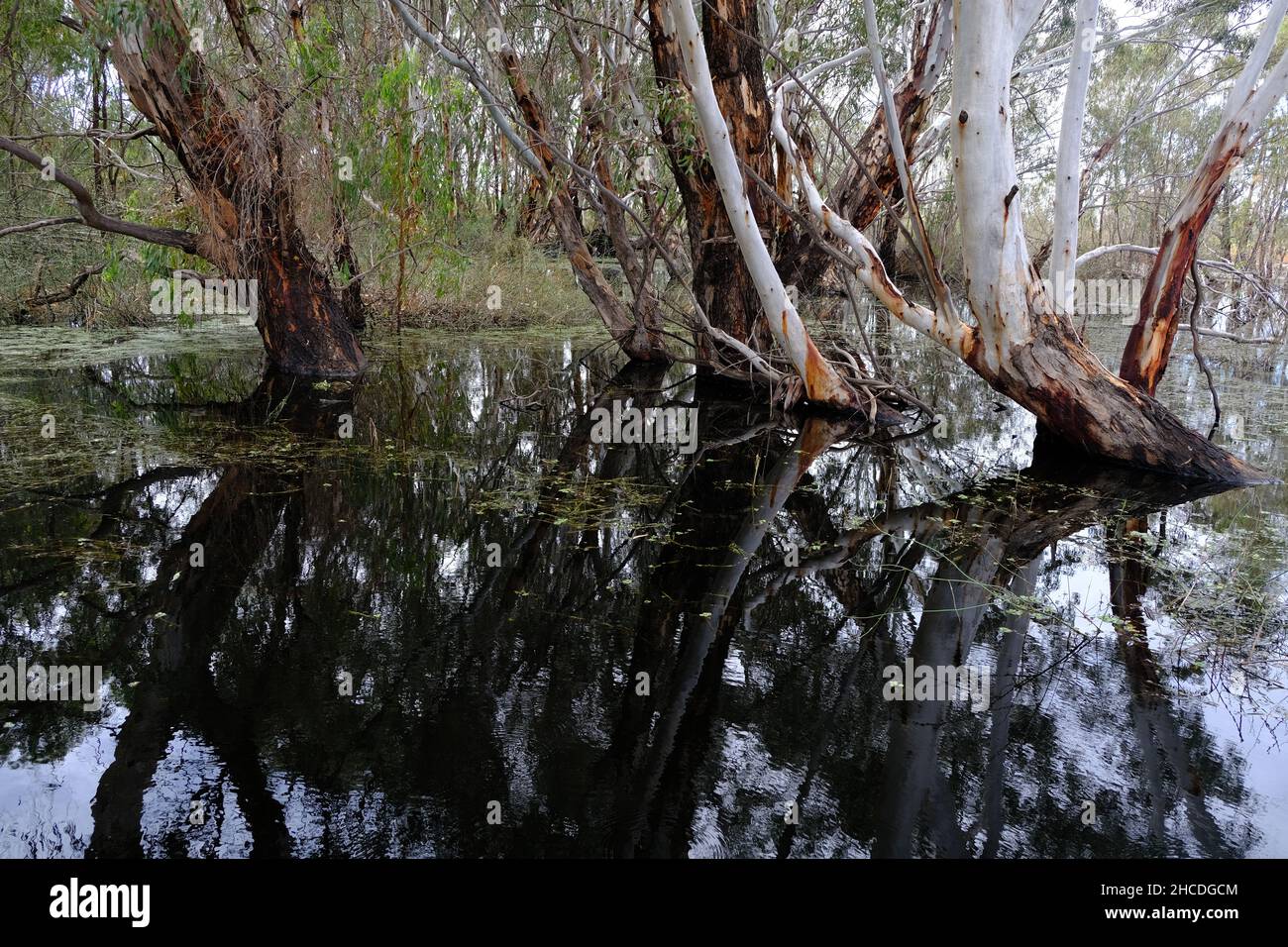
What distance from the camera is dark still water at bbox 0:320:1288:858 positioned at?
6.89ft

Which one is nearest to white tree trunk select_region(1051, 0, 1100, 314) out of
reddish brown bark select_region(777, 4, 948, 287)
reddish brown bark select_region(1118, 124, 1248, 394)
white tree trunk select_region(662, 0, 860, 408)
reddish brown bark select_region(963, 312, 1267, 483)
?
reddish brown bark select_region(963, 312, 1267, 483)

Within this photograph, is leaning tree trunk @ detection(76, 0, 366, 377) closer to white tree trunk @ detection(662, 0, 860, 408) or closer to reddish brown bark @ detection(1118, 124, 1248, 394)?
white tree trunk @ detection(662, 0, 860, 408)

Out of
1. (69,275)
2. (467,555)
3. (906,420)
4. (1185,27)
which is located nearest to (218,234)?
(69,275)

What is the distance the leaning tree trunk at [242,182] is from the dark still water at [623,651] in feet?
7.59

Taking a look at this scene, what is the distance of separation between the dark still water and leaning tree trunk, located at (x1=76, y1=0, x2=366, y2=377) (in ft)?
7.59

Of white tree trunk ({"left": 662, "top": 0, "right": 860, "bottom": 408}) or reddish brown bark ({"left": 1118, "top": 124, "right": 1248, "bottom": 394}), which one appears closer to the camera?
white tree trunk ({"left": 662, "top": 0, "right": 860, "bottom": 408})

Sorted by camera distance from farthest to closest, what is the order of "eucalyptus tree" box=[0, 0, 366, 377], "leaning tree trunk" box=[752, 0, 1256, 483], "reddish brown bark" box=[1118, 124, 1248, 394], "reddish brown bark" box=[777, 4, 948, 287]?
"reddish brown bark" box=[777, 4, 948, 287] → "eucalyptus tree" box=[0, 0, 366, 377] → "reddish brown bark" box=[1118, 124, 1248, 394] → "leaning tree trunk" box=[752, 0, 1256, 483]

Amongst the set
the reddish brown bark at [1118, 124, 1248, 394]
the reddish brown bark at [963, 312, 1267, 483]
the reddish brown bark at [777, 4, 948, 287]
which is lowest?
the reddish brown bark at [963, 312, 1267, 483]

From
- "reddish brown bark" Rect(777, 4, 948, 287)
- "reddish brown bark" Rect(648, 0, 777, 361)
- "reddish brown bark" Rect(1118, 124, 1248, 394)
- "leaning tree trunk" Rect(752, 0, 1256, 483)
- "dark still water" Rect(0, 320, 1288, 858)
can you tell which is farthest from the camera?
"reddish brown bark" Rect(777, 4, 948, 287)

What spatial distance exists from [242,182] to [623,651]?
575cm

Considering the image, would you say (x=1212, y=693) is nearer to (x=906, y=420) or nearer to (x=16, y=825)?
(x=16, y=825)

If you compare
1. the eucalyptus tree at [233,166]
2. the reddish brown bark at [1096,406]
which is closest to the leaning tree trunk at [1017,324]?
the reddish brown bark at [1096,406]

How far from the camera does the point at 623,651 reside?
2.89 metres

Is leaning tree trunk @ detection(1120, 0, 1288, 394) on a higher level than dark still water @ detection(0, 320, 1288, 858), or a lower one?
higher
